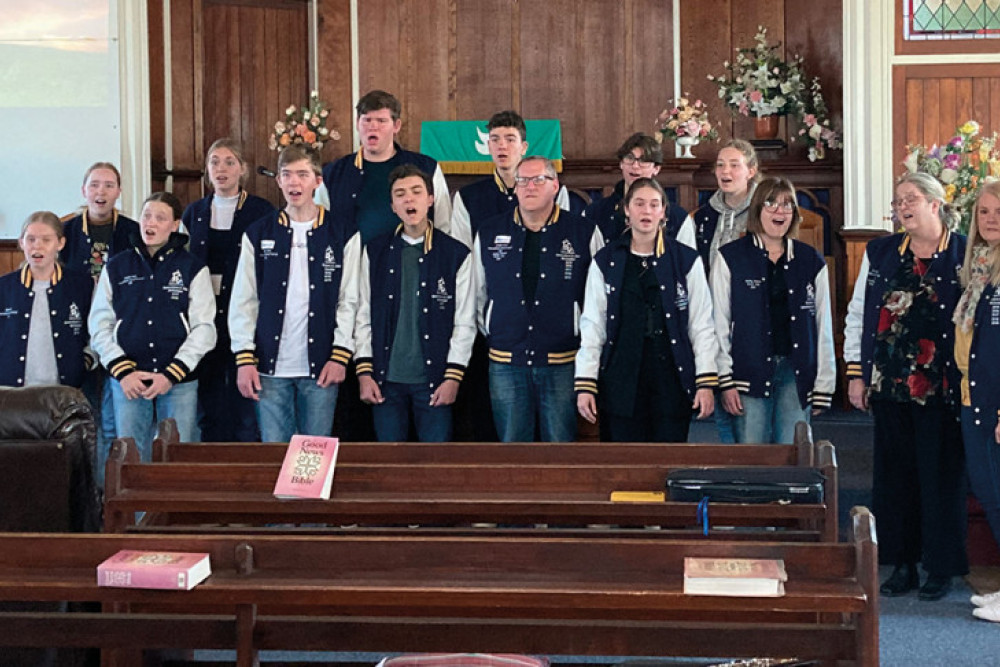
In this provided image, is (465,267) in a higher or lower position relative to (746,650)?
higher

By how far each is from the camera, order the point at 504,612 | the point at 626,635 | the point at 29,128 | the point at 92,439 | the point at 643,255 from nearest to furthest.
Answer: the point at 626,635, the point at 504,612, the point at 92,439, the point at 643,255, the point at 29,128

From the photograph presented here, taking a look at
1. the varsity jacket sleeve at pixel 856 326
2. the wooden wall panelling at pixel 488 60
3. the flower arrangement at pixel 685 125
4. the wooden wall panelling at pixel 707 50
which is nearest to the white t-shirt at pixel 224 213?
the varsity jacket sleeve at pixel 856 326

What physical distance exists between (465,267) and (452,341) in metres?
0.29

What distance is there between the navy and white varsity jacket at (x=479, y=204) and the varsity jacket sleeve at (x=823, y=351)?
3.54 feet

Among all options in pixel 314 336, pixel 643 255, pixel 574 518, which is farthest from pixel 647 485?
pixel 314 336

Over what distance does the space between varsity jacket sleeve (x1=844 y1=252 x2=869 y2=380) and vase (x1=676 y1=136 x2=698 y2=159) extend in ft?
13.4

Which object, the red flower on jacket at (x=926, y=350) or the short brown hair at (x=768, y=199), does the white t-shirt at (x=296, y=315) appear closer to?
the short brown hair at (x=768, y=199)

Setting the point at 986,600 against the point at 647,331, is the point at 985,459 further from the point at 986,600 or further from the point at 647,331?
the point at 647,331

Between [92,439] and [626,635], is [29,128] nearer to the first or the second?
[92,439]

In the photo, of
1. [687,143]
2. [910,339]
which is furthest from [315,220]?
[687,143]

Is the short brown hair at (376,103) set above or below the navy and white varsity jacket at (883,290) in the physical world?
above

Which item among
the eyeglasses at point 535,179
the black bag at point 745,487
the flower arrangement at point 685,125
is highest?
the flower arrangement at point 685,125

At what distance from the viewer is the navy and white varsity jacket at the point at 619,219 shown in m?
5.21

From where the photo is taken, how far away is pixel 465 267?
16.5 ft
